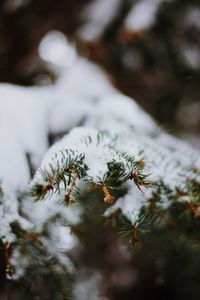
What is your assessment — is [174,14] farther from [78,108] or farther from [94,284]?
[94,284]

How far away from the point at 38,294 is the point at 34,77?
4.85ft

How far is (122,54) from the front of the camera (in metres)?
2.20

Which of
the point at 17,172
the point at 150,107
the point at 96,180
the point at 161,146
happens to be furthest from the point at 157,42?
the point at 96,180

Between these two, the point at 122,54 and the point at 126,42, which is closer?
the point at 126,42

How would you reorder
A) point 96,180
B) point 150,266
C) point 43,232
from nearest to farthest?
point 96,180
point 43,232
point 150,266

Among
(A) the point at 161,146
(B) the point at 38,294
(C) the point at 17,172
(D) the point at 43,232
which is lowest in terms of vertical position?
(B) the point at 38,294

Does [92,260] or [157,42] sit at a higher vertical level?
[157,42]

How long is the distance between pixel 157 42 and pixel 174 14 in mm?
178

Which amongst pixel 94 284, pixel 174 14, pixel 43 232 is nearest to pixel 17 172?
pixel 43 232

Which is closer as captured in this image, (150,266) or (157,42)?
(157,42)

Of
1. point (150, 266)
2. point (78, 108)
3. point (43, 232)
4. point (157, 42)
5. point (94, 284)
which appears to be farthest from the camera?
point (150, 266)

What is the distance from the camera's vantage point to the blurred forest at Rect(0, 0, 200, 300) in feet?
6.90

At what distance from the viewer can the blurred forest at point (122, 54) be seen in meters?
2.10

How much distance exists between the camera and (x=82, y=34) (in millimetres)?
2213
